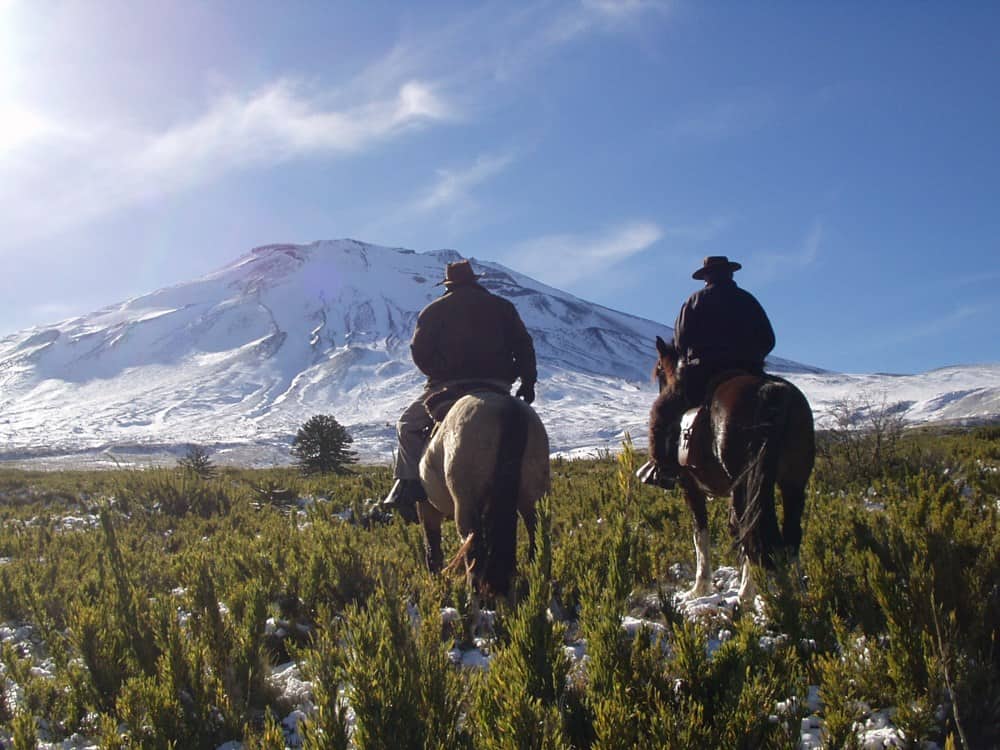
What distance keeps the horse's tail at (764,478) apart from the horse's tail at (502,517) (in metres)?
1.28

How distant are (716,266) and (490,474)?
7.89 ft

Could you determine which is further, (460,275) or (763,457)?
(460,275)

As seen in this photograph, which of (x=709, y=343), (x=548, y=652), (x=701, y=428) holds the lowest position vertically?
(x=548, y=652)

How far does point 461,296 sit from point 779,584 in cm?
300

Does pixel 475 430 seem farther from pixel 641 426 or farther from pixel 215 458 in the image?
pixel 641 426

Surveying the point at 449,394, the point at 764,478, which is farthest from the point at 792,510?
the point at 449,394

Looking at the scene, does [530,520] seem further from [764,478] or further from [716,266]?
[716,266]

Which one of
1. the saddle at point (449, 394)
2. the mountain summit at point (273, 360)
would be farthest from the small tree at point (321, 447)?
the mountain summit at point (273, 360)

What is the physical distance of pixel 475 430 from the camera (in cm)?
399

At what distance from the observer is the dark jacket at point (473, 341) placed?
511cm

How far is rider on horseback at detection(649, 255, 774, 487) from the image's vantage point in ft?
15.6

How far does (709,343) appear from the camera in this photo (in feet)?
15.9

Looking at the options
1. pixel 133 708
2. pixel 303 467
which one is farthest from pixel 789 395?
pixel 303 467

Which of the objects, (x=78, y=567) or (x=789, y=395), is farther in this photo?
(x=78, y=567)
